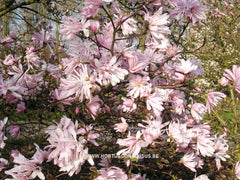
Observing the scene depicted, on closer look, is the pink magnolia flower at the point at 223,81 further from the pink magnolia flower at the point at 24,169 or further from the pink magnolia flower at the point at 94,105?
the pink magnolia flower at the point at 24,169

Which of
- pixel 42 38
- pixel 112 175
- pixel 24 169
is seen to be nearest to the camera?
pixel 24 169

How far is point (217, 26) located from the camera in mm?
5438

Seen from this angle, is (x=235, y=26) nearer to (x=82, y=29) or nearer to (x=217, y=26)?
(x=217, y=26)

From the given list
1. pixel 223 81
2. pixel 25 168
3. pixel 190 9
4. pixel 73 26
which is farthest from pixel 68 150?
pixel 190 9

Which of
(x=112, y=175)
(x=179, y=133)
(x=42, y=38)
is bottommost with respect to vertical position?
(x=112, y=175)

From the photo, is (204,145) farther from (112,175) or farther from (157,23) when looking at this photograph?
(157,23)

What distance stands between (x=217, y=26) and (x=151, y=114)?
4832 millimetres

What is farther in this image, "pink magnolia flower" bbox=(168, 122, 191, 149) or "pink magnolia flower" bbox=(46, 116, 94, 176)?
"pink magnolia flower" bbox=(168, 122, 191, 149)

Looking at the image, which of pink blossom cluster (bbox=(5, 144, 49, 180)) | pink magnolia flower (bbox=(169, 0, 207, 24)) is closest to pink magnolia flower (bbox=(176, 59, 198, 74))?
pink magnolia flower (bbox=(169, 0, 207, 24))

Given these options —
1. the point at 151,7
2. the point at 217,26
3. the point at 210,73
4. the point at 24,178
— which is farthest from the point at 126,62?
the point at 210,73

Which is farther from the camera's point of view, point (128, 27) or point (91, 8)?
point (128, 27)

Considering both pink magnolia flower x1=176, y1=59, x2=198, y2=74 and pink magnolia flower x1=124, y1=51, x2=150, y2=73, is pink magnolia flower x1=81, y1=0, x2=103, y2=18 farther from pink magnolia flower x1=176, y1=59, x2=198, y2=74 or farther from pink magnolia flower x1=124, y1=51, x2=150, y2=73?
pink magnolia flower x1=176, y1=59, x2=198, y2=74

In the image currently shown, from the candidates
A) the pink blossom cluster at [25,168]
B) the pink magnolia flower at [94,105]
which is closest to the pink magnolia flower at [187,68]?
the pink magnolia flower at [94,105]

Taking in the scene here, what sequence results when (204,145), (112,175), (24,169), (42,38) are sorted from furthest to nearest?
1. (42,38)
2. (204,145)
3. (112,175)
4. (24,169)
